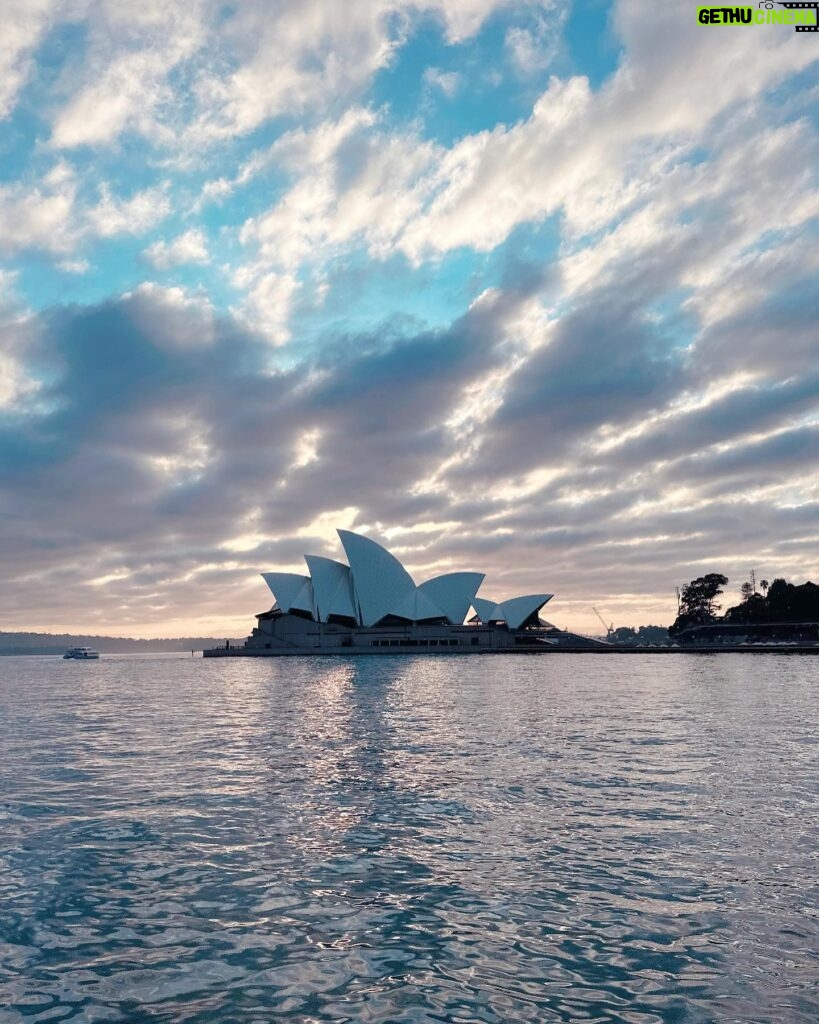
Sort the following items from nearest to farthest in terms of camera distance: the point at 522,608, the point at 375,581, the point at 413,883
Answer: the point at 413,883
the point at 375,581
the point at 522,608

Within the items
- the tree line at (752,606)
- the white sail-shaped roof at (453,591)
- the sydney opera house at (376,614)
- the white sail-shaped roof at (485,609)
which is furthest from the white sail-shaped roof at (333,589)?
the tree line at (752,606)

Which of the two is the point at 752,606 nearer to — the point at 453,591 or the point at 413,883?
the point at 453,591

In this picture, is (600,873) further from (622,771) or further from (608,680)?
(608,680)

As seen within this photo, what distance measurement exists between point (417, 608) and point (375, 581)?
1080cm

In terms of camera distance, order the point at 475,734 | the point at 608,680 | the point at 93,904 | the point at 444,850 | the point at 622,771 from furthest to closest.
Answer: the point at 608,680 < the point at 475,734 < the point at 622,771 < the point at 444,850 < the point at 93,904

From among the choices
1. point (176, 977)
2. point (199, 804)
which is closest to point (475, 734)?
point (199, 804)

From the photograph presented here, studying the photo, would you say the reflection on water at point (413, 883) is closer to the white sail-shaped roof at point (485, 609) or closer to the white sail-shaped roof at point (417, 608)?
the white sail-shaped roof at point (417, 608)

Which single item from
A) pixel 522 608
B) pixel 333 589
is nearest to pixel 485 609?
pixel 522 608

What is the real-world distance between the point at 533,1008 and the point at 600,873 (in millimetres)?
3902

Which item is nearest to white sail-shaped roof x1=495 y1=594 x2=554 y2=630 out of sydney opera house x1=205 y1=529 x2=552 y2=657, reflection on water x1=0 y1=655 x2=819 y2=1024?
sydney opera house x1=205 y1=529 x2=552 y2=657

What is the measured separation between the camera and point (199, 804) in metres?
15.0

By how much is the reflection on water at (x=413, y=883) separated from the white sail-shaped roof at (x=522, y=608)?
12471 cm

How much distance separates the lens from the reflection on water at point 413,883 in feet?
22.8

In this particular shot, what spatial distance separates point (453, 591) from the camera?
13838 centimetres
